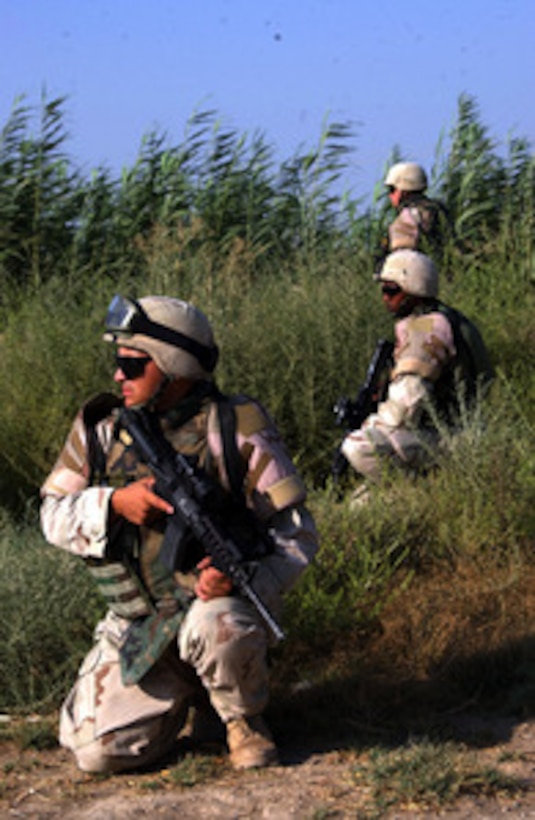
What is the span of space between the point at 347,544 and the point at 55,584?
3.84 ft

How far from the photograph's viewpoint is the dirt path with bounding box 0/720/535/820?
13.3 feet

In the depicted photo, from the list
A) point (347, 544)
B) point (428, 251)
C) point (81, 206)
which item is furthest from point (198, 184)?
point (347, 544)

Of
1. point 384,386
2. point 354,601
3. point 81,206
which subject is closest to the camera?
point 354,601

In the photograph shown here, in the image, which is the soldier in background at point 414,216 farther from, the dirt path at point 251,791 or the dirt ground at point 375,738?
the dirt path at point 251,791

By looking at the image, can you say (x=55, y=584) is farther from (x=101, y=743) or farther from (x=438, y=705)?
(x=438, y=705)

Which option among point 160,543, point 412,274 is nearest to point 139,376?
point 160,543

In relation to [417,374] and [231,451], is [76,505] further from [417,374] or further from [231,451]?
[417,374]

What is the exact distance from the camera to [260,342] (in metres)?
8.36

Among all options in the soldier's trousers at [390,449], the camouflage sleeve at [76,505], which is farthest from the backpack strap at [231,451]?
the soldier's trousers at [390,449]

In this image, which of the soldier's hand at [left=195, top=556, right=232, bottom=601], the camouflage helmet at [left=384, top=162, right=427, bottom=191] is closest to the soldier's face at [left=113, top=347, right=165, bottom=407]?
the soldier's hand at [left=195, top=556, right=232, bottom=601]

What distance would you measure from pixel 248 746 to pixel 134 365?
3.83 feet

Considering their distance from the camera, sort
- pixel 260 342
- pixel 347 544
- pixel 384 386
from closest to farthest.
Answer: pixel 347 544 → pixel 384 386 → pixel 260 342

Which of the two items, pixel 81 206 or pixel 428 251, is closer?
pixel 428 251

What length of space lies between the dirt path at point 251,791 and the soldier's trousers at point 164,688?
0.32 feet
